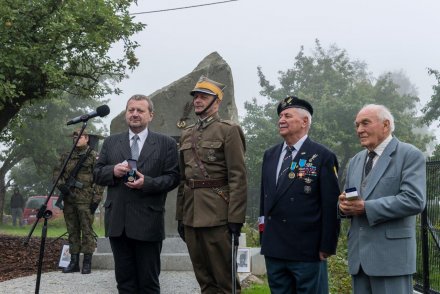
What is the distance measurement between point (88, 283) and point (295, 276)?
383cm

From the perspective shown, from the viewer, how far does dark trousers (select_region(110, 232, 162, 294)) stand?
184 inches

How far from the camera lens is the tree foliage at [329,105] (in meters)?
36.6

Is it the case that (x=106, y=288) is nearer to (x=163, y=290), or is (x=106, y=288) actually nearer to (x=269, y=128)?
(x=163, y=290)

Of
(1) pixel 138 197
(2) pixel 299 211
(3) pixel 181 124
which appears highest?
(3) pixel 181 124

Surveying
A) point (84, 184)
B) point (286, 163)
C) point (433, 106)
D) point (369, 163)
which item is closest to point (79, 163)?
point (84, 184)

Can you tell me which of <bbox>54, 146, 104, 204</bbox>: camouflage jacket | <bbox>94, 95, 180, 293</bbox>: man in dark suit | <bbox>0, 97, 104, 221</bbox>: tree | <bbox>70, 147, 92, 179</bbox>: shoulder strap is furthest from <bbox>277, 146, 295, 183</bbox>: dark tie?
<bbox>0, 97, 104, 221</bbox>: tree

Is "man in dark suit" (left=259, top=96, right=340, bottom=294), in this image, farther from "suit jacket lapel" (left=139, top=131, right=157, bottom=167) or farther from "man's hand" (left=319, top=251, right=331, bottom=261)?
"suit jacket lapel" (left=139, top=131, right=157, bottom=167)

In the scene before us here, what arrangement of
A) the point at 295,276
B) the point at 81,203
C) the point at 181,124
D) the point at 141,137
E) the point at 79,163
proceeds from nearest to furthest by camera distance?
the point at 295,276
the point at 141,137
the point at 79,163
the point at 81,203
the point at 181,124

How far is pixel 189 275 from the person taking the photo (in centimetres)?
738

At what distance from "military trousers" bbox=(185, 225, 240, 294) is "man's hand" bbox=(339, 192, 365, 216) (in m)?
1.25

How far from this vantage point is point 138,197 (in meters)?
4.70

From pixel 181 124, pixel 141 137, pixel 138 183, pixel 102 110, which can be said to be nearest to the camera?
pixel 138 183

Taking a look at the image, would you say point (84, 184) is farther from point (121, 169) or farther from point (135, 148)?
point (121, 169)

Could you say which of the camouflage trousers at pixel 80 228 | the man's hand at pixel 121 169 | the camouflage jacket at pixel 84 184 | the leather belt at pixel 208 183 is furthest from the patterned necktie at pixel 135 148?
the camouflage trousers at pixel 80 228
